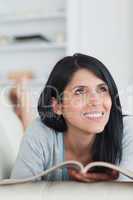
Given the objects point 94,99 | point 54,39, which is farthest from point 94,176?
point 54,39

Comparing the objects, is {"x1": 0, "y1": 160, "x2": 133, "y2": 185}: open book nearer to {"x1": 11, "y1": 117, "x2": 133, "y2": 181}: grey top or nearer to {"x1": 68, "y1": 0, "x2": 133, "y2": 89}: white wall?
{"x1": 11, "y1": 117, "x2": 133, "y2": 181}: grey top

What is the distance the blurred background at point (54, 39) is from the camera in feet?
10.2

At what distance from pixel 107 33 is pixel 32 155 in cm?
232

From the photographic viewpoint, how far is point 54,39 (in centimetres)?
338

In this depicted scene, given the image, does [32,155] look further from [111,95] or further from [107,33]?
[107,33]

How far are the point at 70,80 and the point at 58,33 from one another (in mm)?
2362

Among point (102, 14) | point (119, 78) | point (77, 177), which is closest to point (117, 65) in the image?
point (119, 78)

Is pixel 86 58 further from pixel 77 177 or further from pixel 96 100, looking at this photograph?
pixel 77 177

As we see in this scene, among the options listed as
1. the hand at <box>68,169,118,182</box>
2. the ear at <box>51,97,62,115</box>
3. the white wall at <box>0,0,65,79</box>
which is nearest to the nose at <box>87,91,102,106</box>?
the ear at <box>51,97,62,115</box>

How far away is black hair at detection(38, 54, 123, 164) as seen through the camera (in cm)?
101

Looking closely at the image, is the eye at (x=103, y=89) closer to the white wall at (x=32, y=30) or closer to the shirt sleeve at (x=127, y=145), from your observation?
the shirt sleeve at (x=127, y=145)

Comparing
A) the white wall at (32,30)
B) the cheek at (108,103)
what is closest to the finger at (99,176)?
the cheek at (108,103)

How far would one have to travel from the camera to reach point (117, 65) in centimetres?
313

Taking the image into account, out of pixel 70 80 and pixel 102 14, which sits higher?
pixel 102 14
